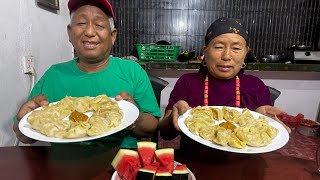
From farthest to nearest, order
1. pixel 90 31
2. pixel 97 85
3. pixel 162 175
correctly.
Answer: pixel 97 85 < pixel 90 31 < pixel 162 175

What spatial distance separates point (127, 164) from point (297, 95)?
393 cm

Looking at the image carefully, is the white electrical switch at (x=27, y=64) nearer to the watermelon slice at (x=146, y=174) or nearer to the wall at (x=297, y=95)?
the watermelon slice at (x=146, y=174)

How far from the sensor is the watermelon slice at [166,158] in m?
1.00

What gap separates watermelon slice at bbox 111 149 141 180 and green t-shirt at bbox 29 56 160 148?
0.71m

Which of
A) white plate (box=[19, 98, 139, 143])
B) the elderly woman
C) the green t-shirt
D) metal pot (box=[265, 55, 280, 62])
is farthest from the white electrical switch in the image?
metal pot (box=[265, 55, 280, 62])

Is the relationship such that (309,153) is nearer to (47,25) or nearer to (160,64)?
(160,64)

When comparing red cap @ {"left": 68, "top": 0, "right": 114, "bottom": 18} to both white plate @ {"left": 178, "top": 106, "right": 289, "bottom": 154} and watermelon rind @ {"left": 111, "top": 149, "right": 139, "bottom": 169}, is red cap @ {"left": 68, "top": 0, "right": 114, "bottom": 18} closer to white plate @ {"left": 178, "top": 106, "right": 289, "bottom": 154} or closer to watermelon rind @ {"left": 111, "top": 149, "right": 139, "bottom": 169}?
white plate @ {"left": 178, "top": 106, "right": 289, "bottom": 154}

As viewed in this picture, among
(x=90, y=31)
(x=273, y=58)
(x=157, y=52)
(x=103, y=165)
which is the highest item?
(x=90, y=31)

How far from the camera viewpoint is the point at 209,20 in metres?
4.28

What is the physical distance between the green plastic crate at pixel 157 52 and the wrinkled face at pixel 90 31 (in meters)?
2.13

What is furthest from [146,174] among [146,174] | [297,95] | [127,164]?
[297,95]

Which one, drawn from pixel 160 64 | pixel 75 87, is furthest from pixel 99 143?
pixel 160 64

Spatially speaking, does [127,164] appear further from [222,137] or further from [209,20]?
[209,20]

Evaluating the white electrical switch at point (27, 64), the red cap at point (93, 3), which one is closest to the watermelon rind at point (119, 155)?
the red cap at point (93, 3)
